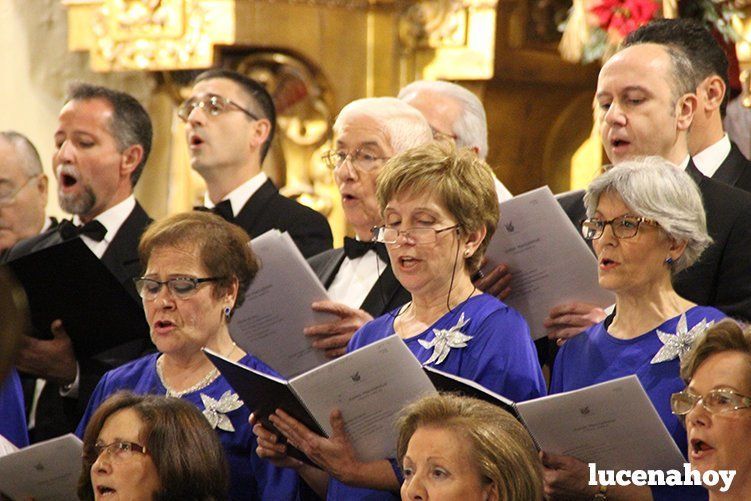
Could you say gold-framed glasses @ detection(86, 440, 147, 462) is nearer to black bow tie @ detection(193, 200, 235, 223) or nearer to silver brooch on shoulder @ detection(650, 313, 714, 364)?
silver brooch on shoulder @ detection(650, 313, 714, 364)

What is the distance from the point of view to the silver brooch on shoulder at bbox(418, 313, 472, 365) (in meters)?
3.15

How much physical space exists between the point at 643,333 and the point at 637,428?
0.34 meters

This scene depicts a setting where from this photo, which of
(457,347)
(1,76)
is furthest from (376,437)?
(1,76)

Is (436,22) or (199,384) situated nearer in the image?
(199,384)

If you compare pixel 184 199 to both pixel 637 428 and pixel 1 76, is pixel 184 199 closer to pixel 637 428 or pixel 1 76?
pixel 1 76

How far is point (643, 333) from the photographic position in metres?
3.10

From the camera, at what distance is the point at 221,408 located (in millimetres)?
3434

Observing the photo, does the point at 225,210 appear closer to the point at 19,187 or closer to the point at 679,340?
the point at 19,187

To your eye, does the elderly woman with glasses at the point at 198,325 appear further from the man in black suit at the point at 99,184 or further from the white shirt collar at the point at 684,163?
the white shirt collar at the point at 684,163

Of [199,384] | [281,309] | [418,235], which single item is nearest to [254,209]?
[281,309]

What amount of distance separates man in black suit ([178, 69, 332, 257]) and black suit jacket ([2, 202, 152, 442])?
295 millimetres

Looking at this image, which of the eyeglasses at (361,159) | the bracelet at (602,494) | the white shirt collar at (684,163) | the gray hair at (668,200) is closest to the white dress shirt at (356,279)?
the eyeglasses at (361,159)

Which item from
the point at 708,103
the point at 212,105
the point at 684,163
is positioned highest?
the point at 708,103

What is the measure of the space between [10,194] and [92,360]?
1.38 meters
